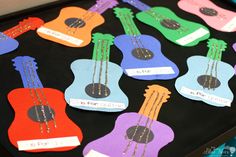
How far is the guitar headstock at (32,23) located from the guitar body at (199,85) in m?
0.43

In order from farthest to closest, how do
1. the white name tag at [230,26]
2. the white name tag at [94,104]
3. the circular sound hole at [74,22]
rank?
1. the white name tag at [230,26]
2. the circular sound hole at [74,22]
3. the white name tag at [94,104]

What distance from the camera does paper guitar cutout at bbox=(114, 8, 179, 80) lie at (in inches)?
39.7

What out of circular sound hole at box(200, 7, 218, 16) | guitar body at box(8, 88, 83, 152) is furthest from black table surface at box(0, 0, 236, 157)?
circular sound hole at box(200, 7, 218, 16)

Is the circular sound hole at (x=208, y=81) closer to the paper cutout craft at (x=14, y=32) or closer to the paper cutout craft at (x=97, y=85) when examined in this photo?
the paper cutout craft at (x=97, y=85)

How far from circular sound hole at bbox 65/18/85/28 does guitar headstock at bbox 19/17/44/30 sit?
0.08m

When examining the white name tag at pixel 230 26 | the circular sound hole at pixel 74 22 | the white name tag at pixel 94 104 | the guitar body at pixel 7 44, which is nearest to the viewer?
the white name tag at pixel 94 104

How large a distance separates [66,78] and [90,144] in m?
0.22

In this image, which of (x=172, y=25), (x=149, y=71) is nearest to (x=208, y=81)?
(x=149, y=71)

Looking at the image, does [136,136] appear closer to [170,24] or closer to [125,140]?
[125,140]

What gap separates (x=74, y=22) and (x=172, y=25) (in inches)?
12.1

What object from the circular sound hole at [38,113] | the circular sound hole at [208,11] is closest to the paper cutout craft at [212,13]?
the circular sound hole at [208,11]

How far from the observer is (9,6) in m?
1.11

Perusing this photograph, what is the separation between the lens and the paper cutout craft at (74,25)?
1073 mm

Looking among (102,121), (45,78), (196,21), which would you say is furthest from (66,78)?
(196,21)
